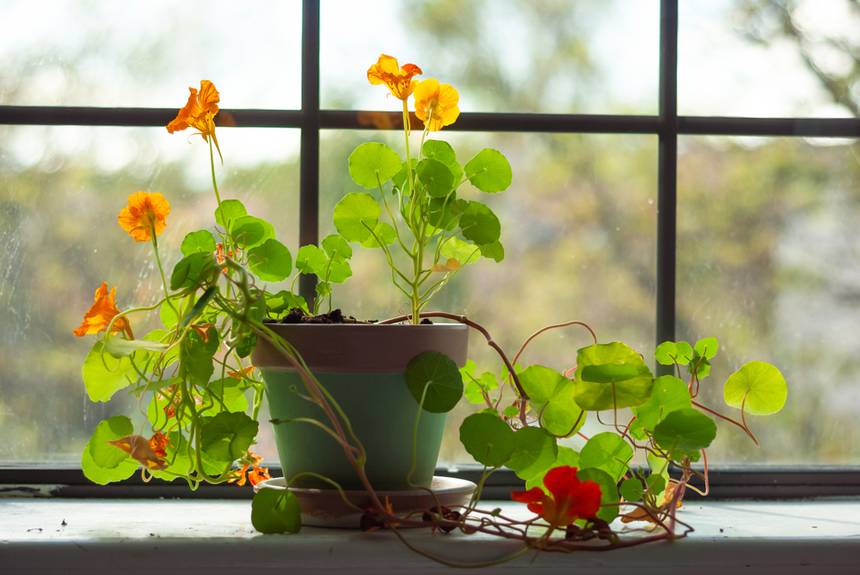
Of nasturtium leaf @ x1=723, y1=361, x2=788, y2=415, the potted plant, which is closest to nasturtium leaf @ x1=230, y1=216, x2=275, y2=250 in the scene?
the potted plant

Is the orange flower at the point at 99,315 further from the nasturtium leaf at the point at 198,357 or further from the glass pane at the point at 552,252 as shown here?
the glass pane at the point at 552,252

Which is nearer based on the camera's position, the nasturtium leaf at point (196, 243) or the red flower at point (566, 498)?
the red flower at point (566, 498)

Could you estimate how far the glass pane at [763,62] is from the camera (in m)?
1.38

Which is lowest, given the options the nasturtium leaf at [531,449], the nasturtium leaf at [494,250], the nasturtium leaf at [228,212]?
the nasturtium leaf at [531,449]

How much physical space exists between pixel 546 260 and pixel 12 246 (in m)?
0.78

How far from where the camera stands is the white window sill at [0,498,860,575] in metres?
0.91

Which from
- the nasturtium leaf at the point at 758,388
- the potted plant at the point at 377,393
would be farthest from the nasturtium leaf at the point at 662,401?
the nasturtium leaf at the point at 758,388

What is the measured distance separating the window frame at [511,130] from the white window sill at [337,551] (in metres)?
0.22

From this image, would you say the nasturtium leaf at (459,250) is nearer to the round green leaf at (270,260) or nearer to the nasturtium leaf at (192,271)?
the round green leaf at (270,260)

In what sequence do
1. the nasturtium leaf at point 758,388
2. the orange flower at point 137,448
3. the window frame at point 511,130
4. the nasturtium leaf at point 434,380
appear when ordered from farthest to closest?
1. the window frame at point 511,130
2. the nasturtium leaf at point 758,388
3. the nasturtium leaf at point 434,380
4. the orange flower at point 137,448

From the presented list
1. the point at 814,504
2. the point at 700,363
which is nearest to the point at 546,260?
the point at 700,363

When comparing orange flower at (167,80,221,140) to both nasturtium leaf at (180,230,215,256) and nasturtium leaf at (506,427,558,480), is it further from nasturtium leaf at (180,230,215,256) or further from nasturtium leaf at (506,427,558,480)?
nasturtium leaf at (506,427,558,480)

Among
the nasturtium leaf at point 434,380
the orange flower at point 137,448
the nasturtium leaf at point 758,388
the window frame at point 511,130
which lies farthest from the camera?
the window frame at point 511,130

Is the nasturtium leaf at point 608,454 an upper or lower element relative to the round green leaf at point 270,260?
lower
